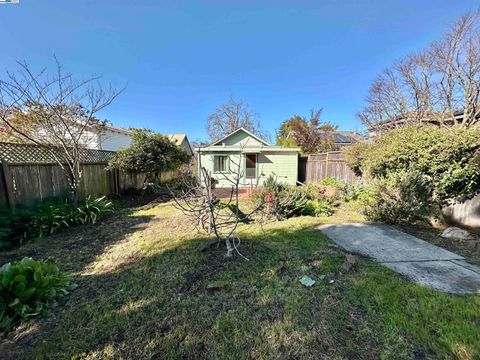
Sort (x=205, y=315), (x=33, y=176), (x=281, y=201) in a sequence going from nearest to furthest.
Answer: (x=205, y=315) → (x=33, y=176) → (x=281, y=201)

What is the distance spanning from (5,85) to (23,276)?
6902mm

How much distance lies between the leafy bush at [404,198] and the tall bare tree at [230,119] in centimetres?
2664

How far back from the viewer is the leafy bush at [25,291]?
90.0 inches

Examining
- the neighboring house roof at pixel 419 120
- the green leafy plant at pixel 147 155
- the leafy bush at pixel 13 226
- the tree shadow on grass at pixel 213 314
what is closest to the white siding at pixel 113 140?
the green leafy plant at pixel 147 155

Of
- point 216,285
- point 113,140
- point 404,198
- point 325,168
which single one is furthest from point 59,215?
point 325,168

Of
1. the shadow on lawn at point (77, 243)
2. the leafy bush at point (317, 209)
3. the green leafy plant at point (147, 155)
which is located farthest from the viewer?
the green leafy plant at point (147, 155)

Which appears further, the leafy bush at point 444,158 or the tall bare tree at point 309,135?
the tall bare tree at point 309,135

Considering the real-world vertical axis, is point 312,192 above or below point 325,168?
below

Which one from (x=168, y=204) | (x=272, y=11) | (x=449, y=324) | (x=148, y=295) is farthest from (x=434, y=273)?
(x=272, y=11)

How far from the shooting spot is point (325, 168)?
42.1ft

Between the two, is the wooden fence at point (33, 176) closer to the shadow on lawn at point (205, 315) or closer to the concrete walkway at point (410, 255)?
the shadow on lawn at point (205, 315)

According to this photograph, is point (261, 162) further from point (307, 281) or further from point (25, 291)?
point (25, 291)

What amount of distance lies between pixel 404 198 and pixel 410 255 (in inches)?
75.5

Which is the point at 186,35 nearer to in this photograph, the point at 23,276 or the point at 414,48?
the point at 23,276
